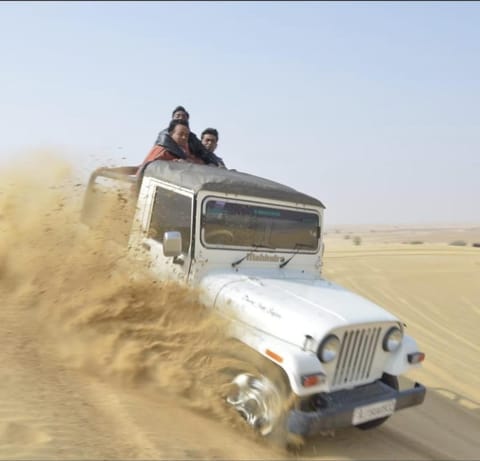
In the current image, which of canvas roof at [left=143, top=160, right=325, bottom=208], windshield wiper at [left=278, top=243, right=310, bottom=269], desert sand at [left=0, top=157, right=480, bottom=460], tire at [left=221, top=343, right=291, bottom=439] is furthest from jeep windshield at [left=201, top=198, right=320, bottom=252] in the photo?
tire at [left=221, top=343, right=291, bottom=439]

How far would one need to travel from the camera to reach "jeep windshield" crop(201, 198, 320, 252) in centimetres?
461

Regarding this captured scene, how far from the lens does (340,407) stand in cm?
359

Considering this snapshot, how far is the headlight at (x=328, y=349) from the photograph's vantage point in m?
3.57

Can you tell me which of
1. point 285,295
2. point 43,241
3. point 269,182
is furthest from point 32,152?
point 285,295

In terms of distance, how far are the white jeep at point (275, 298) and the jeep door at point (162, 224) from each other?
0.4 inches

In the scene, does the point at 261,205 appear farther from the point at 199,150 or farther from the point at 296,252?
the point at 199,150

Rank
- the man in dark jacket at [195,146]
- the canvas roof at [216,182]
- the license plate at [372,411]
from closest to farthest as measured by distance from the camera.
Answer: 1. the license plate at [372,411]
2. the canvas roof at [216,182]
3. the man in dark jacket at [195,146]

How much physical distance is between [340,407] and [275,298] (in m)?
0.95

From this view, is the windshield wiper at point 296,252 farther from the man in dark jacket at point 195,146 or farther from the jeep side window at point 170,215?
the man in dark jacket at point 195,146

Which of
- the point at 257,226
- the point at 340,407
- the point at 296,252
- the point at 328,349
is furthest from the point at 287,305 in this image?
the point at 296,252

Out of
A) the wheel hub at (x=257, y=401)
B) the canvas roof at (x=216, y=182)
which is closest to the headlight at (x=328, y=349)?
the wheel hub at (x=257, y=401)

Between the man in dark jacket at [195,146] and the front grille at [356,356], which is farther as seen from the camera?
the man in dark jacket at [195,146]

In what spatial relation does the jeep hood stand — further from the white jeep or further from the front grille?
the front grille

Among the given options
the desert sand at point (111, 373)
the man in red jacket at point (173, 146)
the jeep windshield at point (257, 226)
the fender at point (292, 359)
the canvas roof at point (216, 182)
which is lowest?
the desert sand at point (111, 373)
